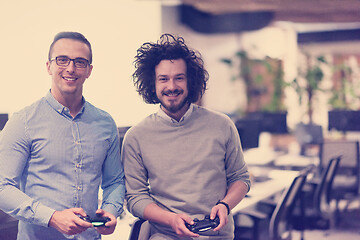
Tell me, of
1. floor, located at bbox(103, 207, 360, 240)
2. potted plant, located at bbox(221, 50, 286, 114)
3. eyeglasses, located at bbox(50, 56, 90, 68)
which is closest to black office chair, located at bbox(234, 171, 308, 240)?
floor, located at bbox(103, 207, 360, 240)

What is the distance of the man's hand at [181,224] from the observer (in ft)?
5.80

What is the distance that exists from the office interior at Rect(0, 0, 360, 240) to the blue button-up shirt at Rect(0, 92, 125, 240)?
45 cm

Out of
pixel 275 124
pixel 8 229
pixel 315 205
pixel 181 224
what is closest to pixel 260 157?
pixel 275 124

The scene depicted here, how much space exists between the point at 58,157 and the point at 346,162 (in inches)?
179

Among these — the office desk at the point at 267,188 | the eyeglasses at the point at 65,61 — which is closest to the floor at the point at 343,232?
the office desk at the point at 267,188

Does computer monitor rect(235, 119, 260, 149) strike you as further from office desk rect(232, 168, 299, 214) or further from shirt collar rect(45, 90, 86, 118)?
shirt collar rect(45, 90, 86, 118)

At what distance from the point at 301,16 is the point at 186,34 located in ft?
10.2

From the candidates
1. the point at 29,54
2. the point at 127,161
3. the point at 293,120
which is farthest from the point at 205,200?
the point at 293,120

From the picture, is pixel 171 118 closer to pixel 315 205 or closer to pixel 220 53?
pixel 315 205

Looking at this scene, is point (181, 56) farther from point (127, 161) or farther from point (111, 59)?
point (111, 59)

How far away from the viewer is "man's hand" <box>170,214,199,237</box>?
1.77m

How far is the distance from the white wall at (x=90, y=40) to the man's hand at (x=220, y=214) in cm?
242

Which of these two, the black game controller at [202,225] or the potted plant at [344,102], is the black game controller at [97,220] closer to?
the black game controller at [202,225]

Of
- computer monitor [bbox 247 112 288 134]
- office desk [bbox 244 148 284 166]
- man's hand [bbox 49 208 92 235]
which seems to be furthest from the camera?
computer monitor [bbox 247 112 288 134]
